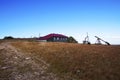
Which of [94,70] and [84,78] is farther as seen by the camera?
[94,70]

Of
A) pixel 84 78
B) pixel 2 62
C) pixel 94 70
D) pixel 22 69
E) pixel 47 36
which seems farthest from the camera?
pixel 47 36

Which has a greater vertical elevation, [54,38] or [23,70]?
[54,38]

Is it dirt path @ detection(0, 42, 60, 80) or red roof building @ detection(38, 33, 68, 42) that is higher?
red roof building @ detection(38, 33, 68, 42)

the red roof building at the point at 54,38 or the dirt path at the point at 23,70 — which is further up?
the red roof building at the point at 54,38

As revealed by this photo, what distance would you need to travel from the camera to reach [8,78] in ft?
43.2

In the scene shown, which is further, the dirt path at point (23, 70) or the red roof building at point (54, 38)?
the red roof building at point (54, 38)

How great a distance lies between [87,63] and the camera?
1709 cm

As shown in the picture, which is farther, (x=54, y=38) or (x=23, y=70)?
(x=54, y=38)

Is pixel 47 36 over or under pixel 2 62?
over

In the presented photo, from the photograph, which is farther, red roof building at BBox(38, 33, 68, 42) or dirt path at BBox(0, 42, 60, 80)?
red roof building at BBox(38, 33, 68, 42)

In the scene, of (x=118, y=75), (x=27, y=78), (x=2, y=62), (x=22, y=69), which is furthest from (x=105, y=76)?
(x=2, y=62)

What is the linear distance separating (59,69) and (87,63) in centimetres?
356

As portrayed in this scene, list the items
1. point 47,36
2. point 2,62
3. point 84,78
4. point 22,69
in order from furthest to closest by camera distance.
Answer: point 47,36 → point 2,62 → point 22,69 → point 84,78

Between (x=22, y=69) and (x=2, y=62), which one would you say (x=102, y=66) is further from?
(x=2, y=62)
